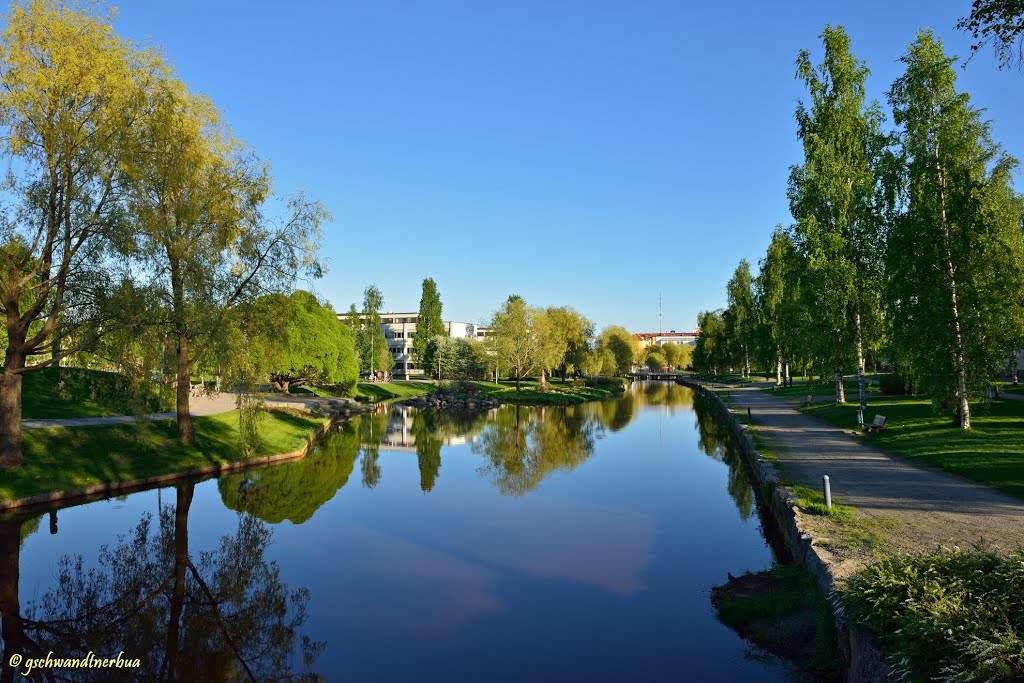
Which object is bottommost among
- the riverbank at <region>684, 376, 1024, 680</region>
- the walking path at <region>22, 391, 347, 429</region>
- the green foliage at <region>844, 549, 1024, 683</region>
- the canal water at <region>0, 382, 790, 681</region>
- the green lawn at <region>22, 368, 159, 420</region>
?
the canal water at <region>0, 382, 790, 681</region>

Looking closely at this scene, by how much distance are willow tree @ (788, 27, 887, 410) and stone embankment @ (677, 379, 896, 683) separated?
55.9ft

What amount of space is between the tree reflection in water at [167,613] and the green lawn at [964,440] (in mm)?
15608

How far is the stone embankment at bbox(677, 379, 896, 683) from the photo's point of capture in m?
7.05

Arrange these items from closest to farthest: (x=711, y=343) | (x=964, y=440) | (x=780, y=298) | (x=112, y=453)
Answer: (x=964, y=440) < (x=112, y=453) < (x=780, y=298) < (x=711, y=343)

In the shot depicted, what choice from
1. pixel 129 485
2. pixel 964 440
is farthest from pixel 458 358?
pixel 964 440

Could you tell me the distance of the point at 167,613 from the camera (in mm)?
11219

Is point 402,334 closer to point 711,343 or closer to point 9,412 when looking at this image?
point 711,343

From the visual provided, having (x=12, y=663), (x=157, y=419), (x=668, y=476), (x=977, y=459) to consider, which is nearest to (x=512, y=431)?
(x=668, y=476)

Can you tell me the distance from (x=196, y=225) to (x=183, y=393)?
6.47m

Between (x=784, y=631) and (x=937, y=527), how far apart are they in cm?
417

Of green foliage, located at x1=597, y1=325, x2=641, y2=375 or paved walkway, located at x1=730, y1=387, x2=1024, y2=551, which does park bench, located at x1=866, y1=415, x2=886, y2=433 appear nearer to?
paved walkway, located at x1=730, y1=387, x2=1024, y2=551

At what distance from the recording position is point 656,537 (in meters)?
15.9

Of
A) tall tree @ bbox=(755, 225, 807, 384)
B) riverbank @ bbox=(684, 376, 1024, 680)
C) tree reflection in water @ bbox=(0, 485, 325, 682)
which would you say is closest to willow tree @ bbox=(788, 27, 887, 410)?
tall tree @ bbox=(755, 225, 807, 384)

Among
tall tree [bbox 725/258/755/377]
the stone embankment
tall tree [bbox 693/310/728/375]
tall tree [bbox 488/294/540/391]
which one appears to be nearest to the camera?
the stone embankment
